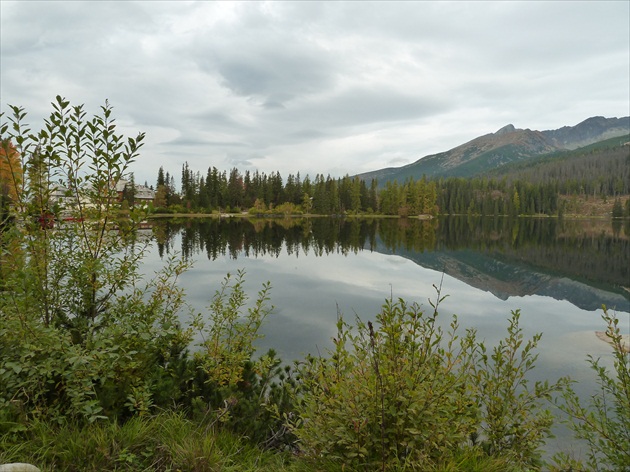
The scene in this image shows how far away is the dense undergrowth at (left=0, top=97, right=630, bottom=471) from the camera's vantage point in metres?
3.85

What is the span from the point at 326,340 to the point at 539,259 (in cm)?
4082

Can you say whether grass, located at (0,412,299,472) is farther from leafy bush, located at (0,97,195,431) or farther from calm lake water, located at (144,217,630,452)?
calm lake water, located at (144,217,630,452)

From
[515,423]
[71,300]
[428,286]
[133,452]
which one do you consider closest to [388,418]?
[515,423]

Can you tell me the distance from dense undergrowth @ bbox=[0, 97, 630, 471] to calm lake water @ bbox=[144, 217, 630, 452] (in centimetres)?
172

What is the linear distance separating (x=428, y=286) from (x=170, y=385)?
897 inches

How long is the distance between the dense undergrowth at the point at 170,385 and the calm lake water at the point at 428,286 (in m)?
1.72

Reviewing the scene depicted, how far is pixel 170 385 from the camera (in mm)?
5680

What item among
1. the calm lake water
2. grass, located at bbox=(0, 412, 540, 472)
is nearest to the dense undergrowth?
grass, located at bbox=(0, 412, 540, 472)

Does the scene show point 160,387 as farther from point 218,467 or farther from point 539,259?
point 539,259

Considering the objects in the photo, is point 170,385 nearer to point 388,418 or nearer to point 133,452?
point 133,452

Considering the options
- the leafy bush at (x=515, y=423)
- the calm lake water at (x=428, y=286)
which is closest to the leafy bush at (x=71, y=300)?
the calm lake water at (x=428, y=286)

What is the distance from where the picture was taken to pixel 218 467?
4.31 meters

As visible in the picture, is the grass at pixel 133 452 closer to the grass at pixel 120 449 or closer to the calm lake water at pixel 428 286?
the grass at pixel 120 449

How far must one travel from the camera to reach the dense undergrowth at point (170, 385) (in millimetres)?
3850
